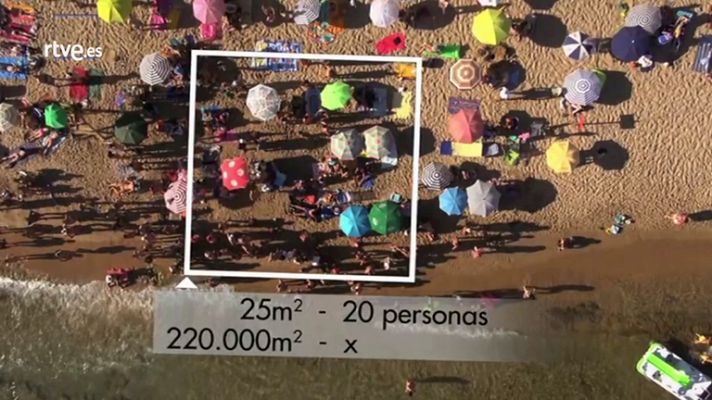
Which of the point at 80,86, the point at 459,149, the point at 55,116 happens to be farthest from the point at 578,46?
the point at 55,116

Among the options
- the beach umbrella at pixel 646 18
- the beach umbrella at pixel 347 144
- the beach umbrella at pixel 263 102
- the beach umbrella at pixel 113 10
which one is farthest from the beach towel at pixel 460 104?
the beach umbrella at pixel 113 10

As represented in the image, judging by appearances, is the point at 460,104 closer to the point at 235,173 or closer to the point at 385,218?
the point at 385,218

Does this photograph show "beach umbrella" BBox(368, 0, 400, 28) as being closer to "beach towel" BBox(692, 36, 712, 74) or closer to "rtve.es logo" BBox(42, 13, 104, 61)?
"rtve.es logo" BBox(42, 13, 104, 61)

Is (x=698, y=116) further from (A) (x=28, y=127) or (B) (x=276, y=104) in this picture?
(A) (x=28, y=127)

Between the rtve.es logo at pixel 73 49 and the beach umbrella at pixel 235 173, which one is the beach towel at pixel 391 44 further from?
the rtve.es logo at pixel 73 49

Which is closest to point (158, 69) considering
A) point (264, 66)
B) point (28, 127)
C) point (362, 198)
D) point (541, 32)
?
point (264, 66)

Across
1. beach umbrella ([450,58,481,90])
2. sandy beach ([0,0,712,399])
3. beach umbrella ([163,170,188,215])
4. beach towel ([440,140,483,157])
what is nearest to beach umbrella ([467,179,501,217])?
sandy beach ([0,0,712,399])
